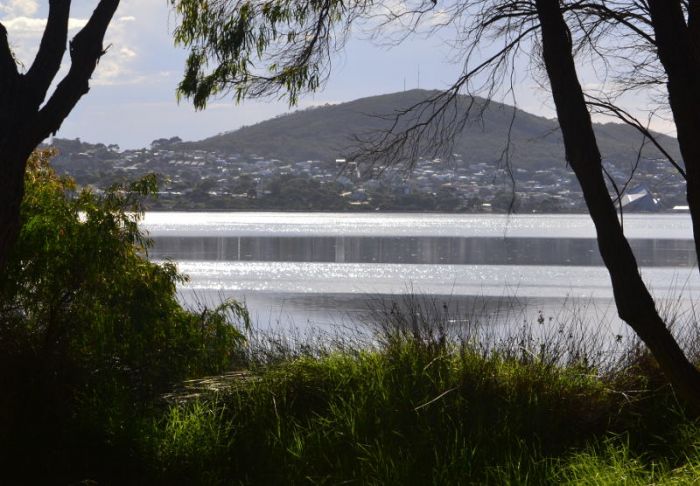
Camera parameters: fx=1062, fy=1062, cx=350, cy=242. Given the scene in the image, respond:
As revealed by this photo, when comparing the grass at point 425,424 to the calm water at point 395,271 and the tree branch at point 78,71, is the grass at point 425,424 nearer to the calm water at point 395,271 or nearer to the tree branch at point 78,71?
the tree branch at point 78,71

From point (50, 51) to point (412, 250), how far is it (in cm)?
4617

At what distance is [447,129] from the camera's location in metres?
6.48

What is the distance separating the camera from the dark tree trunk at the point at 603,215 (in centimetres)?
502

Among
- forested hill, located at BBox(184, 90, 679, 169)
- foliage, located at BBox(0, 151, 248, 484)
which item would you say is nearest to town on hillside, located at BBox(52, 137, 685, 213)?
forested hill, located at BBox(184, 90, 679, 169)

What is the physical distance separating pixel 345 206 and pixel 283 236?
1775 inches

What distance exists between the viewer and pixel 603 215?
509cm

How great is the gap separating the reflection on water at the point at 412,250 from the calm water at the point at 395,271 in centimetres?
5

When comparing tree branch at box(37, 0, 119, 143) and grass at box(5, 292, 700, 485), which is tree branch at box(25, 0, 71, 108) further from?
grass at box(5, 292, 700, 485)

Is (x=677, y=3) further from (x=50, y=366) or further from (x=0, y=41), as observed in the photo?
(x=50, y=366)

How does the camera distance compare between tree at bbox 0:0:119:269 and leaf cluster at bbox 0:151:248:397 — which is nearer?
tree at bbox 0:0:119:269

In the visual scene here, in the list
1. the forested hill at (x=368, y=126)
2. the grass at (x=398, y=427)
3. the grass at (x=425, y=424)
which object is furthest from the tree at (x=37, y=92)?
the forested hill at (x=368, y=126)

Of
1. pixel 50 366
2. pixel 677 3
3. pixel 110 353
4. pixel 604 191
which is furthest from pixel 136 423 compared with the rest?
pixel 677 3

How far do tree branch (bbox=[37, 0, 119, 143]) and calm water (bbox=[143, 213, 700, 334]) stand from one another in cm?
842

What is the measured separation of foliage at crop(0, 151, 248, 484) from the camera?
601 centimetres
